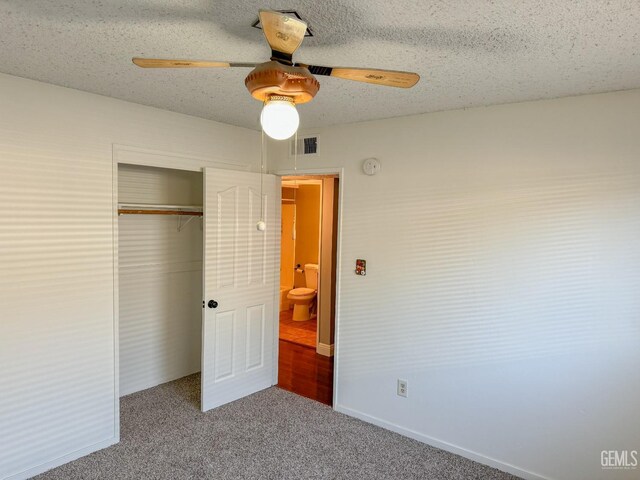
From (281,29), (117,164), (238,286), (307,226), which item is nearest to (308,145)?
(238,286)

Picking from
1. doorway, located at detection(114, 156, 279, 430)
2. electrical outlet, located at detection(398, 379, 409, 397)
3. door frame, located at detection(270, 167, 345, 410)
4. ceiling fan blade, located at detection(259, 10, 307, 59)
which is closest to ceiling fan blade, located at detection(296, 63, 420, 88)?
ceiling fan blade, located at detection(259, 10, 307, 59)

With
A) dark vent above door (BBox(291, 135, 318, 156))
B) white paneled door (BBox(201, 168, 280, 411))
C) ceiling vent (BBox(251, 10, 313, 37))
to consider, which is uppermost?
ceiling vent (BBox(251, 10, 313, 37))

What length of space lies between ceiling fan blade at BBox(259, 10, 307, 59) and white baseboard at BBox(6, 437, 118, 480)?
2.84 m

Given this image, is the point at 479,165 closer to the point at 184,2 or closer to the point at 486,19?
the point at 486,19

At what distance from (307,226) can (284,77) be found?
5401 millimetres

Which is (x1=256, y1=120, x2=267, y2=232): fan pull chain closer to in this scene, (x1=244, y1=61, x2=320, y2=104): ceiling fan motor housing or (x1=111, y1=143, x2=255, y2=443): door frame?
(x1=111, y1=143, x2=255, y2=443): door frame

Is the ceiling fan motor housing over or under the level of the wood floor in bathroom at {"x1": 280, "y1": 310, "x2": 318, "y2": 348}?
over

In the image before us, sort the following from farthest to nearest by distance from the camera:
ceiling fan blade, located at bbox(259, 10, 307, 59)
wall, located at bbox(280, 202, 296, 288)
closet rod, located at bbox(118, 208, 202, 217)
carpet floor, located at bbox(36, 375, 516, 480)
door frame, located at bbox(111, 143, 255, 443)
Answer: wall, located at bbox(280, 202, 296, 288) → closet rod, located at bbox(118, 208, 202, 217) → door frame, located at bbox(111, 143, 255, 443) → carpet floor, located at bbox(36, 375, 516, 480) → ceiling fan blade, located at bbox(259, 10, 307, 59)

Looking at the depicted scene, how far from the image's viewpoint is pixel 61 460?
8.69 ft

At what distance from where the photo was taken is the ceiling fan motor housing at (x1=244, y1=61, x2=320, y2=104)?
1368 millimetres

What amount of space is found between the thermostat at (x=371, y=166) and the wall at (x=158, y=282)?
173 cm

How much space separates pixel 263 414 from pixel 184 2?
2.99 metres

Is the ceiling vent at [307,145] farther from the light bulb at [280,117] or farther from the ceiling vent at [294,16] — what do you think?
the light bulb at [280,117]

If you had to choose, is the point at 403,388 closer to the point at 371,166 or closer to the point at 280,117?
the point at 371,166
